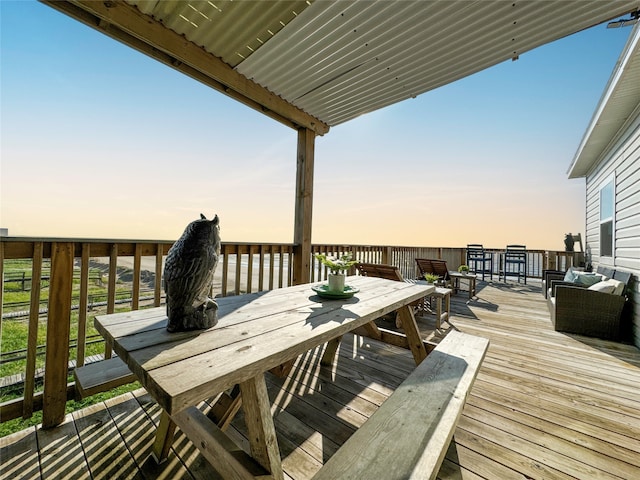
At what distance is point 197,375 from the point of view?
0.70 metres

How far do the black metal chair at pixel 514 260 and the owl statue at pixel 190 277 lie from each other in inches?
358

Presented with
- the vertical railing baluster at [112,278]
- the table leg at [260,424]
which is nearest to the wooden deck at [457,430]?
the table leg at [260,424]

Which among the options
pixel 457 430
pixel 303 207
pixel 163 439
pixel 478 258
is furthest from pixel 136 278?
pixel 478 258

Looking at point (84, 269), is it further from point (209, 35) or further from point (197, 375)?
point (209, 35)

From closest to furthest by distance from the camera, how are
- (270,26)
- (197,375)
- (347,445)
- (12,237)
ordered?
(197,375) < (347,445) < (12,237) < (270,26)

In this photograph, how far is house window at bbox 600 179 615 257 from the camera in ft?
14.9

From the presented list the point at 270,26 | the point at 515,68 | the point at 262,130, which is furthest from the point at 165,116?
the point at 515,68

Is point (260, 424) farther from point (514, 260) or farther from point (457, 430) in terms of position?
point (514, 260)

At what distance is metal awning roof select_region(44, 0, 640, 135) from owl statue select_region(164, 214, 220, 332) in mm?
1923

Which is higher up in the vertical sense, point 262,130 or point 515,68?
point 515,68

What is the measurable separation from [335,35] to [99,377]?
2.90m

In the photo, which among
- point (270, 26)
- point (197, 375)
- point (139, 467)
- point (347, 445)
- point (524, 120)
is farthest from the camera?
point (524, 120)

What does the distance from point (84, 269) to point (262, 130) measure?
3634 mm

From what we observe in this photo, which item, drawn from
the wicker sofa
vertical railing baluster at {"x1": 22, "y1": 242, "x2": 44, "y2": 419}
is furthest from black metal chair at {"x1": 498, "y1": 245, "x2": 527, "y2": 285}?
vertical railing baluster at {"x1": 22, "y1": 242, "x2": 44, "y2": 419}
